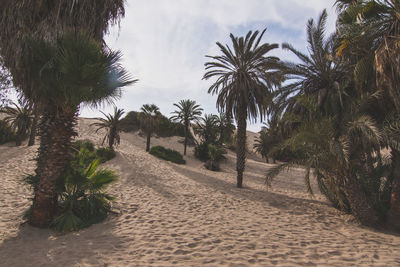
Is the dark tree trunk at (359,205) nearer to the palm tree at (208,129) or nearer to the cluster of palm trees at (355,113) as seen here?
the cluster of palm trees at (355,113)

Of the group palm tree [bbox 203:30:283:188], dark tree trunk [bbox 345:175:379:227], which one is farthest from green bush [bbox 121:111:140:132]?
dark tree trunk [bbox 345:175:379:227]

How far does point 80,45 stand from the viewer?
5.39 m

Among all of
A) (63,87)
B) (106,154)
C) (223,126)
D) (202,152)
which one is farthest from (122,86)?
(223,126)

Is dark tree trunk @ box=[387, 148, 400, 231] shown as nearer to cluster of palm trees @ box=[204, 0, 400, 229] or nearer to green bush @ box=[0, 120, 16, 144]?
cluster of palm trees @ box=[204, 0, 400, 229]

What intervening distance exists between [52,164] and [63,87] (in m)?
2.26

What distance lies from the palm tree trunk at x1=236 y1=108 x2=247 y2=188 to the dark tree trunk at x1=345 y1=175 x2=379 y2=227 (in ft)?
22.8

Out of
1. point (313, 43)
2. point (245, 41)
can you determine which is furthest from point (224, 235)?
point (245, 41)

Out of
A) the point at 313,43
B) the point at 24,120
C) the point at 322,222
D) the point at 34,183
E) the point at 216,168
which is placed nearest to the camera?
the point at 34,183

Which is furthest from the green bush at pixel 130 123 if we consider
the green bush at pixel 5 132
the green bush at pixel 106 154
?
the green bush at pixel 106 154

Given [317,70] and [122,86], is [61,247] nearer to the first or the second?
[122,86]

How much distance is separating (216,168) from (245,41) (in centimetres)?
1355

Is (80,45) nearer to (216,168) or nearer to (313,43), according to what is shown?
(313,43)

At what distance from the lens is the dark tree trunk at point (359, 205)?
23.5 feet

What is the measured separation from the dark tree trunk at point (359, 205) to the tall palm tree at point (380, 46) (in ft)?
1.94
